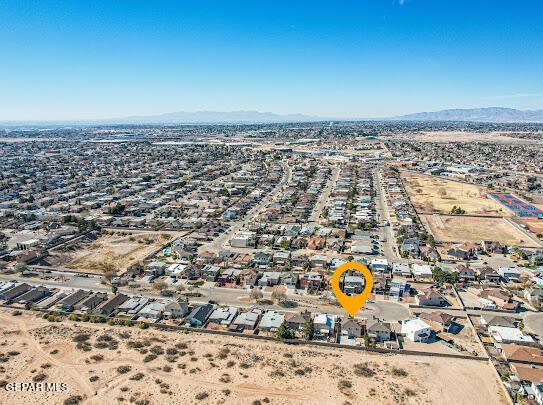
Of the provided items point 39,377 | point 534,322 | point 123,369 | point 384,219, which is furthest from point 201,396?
point 384,219

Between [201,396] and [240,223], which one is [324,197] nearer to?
[240,223]

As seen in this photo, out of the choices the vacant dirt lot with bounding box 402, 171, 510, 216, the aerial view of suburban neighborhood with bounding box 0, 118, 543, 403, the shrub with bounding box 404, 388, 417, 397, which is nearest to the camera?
the shrub with bounding box 404, 388, 417, 397

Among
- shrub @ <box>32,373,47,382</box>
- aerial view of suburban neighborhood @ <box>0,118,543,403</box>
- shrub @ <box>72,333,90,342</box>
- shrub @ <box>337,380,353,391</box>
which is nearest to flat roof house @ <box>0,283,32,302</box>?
aerial view of suburban neighborhood @ <box>0,118,543,403</box>

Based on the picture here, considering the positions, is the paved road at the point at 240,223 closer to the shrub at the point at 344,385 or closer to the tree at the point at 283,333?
the tree at the point at 283,333

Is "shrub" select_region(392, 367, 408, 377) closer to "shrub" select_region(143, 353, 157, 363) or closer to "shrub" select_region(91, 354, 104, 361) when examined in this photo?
"shrub" select_region(143, 353, 157, 363)

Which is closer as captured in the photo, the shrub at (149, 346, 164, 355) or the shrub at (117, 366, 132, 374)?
the shrub at (117, 366, 132, 374)

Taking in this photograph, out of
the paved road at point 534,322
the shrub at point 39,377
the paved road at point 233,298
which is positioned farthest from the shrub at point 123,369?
the paved road at point 534,322

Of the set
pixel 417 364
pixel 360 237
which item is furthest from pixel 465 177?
pixel 417 364
